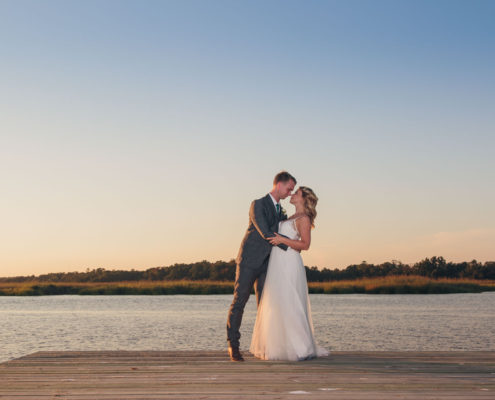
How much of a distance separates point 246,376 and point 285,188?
2.14 meters

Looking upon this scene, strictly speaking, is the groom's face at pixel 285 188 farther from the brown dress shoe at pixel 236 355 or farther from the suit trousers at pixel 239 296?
the brown dress shoe at pixel 236 355

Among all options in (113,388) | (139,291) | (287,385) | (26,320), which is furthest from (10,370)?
(139,291)

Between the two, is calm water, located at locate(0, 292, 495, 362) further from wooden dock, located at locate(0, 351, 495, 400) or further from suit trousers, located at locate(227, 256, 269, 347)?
suit trousers, located at locate(227, 256, 269, 347)

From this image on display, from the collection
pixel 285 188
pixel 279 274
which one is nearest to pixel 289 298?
pixel 279 274

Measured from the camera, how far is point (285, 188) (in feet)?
21.5

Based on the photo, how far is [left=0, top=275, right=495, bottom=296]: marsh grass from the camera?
45.6m

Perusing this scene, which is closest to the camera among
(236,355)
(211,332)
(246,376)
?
(246,376)

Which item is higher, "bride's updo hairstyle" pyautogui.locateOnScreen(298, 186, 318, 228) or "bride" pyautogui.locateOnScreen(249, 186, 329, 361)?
"bride's updo hairstyle" pyautogui.locateOnScreen(298, 186, 318, 228)

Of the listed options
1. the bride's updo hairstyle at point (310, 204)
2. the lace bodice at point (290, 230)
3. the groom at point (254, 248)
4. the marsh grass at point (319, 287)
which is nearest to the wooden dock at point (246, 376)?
the groom at point (254, 248)

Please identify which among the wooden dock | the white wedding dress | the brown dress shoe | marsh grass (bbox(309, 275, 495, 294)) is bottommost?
marsh grass (bbox(309, 275, 495, 294))

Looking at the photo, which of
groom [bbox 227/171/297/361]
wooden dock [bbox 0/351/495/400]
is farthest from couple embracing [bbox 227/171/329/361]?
wooden dock [bbox 0/351/495/400]

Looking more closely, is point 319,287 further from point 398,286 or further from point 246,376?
point 246,376

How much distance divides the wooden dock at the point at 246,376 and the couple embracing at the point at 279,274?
0.28m

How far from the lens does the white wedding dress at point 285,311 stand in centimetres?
651
